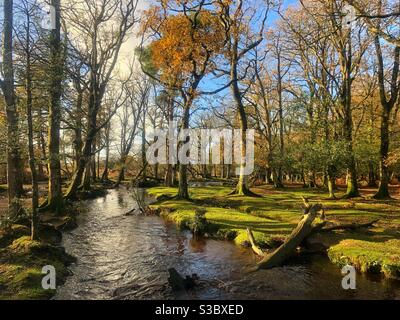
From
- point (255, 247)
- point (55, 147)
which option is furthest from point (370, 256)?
point (55, 147)

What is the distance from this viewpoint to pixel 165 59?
26.5 meters

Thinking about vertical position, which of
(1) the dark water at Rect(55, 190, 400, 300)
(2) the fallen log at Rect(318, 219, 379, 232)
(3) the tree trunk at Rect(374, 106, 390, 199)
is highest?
(3) the tree trunk at Rect(374, 106, 390, 199)

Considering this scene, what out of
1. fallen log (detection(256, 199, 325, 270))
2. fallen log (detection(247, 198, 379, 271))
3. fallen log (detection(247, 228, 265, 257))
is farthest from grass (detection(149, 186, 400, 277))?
fallen log (detection(256, 199, 325, 270))

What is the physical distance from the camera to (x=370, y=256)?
10.5 m

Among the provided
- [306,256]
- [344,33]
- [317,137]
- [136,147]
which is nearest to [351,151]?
[317,137]

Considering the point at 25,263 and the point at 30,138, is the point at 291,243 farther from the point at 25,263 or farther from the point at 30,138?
the point at 30,138

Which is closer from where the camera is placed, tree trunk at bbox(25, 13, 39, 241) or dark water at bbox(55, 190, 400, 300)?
dark water at bbox(55, 190, 400, 300)

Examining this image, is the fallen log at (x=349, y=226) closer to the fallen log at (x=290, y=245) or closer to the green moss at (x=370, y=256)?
the green moss at (x=370, y=256)

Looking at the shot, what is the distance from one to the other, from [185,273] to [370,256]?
17.9 feet

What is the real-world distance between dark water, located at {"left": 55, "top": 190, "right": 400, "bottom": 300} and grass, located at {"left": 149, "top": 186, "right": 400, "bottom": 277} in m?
0.74

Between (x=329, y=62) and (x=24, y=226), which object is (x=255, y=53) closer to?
(x=329, y=62)

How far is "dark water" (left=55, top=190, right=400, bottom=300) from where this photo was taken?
869 centimetres

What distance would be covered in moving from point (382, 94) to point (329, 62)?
10.7 m

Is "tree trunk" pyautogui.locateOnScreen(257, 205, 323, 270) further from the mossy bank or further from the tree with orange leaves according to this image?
the tree with orange leaves
